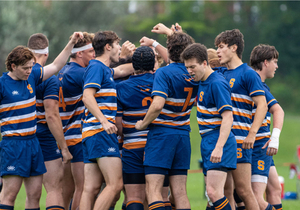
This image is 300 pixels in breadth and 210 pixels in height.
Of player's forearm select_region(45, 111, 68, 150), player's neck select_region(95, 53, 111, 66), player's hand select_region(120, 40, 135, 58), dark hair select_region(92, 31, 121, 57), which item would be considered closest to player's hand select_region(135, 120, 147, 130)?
player's neck select_region(95, 53, 111, 66)

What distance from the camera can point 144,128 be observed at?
5.19 meters

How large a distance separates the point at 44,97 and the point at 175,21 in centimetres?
4515

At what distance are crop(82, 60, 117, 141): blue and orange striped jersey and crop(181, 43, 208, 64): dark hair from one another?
3.26 feet

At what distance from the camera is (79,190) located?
600cm

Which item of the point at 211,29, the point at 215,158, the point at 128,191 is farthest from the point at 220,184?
the point at 211,29

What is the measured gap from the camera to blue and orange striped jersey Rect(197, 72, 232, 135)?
16.1 feet

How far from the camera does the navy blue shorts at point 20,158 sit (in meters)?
5.09

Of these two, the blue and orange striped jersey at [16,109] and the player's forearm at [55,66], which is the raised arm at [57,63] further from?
the blue and orange striped jersey at [16,109]

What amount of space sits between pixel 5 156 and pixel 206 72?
2.66 m

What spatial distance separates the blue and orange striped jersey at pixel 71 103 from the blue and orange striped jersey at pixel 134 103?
793 millimetres

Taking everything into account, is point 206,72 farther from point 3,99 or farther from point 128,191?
point 3,99

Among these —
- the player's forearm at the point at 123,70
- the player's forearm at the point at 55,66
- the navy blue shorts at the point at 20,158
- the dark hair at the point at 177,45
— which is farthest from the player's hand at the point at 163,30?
the navy blue shorts at the point at 20,158

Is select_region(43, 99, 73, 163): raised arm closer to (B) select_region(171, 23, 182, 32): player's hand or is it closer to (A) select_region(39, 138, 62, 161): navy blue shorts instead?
(A) select_region(39, 138, 62, 161): navy blue shorts

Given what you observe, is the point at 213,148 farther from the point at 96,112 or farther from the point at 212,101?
the point at 96,112
